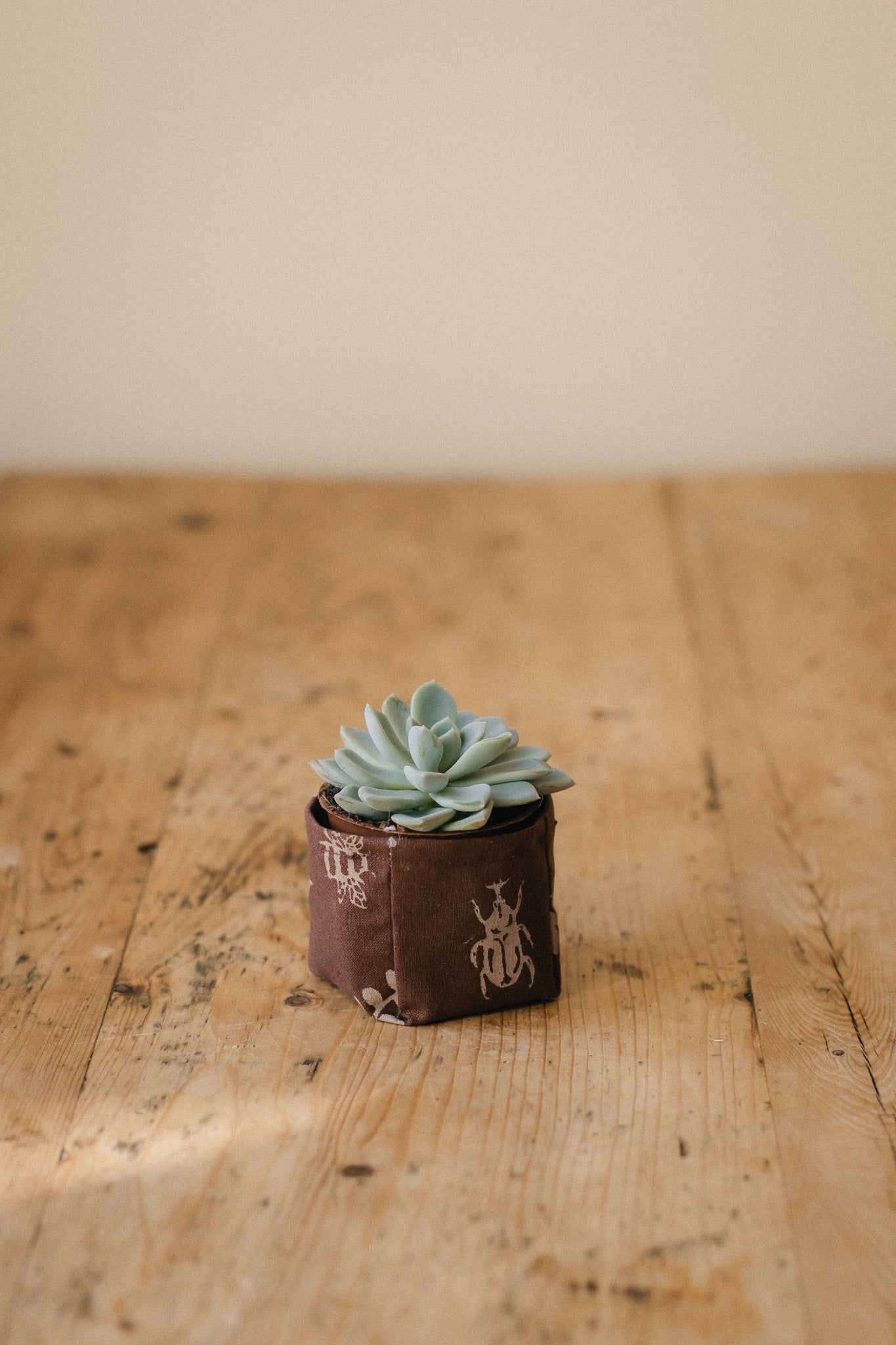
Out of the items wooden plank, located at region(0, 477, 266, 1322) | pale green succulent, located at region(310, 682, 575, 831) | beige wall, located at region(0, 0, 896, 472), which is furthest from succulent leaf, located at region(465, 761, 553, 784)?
beige wall, located at region(0, 0, 896, 472)

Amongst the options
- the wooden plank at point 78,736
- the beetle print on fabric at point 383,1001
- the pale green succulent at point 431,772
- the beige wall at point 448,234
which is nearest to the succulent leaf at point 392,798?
the pale green succulent at point 431,772

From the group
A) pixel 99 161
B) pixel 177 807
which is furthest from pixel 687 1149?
pixel 99 161

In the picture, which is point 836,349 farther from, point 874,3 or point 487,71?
point 487,71

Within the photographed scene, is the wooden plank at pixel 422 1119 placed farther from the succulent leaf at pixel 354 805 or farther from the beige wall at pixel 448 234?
the beige wall at pixel 448 234

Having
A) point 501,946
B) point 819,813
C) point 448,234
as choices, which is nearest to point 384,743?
point 501,946

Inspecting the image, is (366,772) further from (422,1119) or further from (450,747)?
(422,1119)
